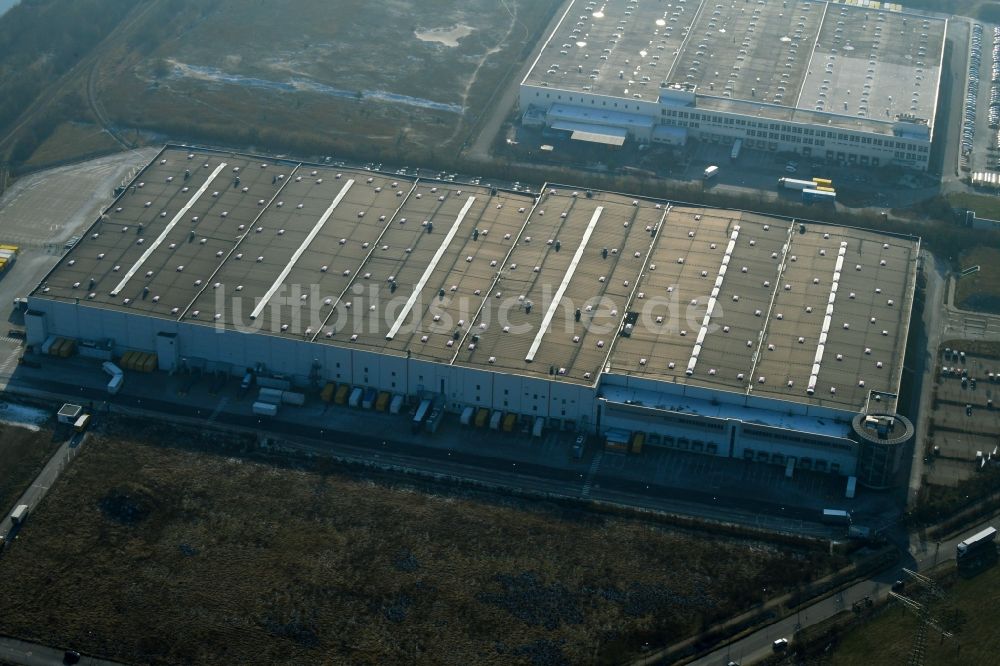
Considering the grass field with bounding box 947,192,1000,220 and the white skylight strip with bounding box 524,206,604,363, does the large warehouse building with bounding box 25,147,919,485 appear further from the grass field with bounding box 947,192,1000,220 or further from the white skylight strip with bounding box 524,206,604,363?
the grass field with bounding box 947,192,1000,220

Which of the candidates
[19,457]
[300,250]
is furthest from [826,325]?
[19,457]

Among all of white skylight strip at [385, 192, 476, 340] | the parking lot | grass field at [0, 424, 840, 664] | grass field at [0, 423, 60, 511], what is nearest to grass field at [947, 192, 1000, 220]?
the parking lot

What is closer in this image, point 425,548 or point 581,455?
point 425,548

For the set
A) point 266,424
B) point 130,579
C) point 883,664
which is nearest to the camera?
point 883,664

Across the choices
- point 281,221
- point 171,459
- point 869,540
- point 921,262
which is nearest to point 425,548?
point 171,459

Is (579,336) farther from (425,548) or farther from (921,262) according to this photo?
(921,262)

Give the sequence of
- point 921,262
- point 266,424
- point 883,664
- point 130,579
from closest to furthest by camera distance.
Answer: point 883,664 → point 130,579 → point 266,424 → point 921,262

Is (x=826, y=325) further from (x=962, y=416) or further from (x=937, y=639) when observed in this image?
(x=937, y=639)

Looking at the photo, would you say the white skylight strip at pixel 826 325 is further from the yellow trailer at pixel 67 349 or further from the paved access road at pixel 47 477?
the yellow trailer at pixel 67 349
